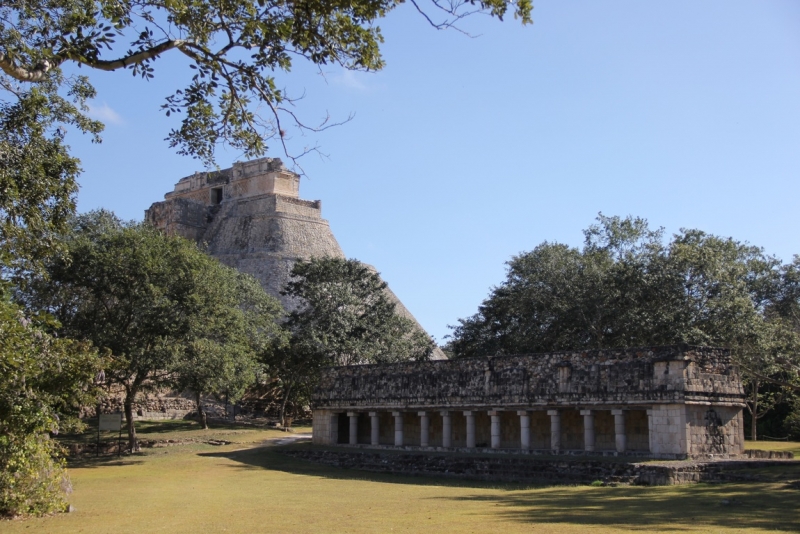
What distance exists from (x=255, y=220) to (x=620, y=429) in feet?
159

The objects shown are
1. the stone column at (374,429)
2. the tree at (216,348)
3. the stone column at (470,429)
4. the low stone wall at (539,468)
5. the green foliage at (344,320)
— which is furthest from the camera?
the green foliage at (344,320)

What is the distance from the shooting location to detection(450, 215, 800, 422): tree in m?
30.2

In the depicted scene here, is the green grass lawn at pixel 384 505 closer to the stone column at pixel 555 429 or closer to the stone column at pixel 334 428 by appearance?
the stone column at pixel 555 429

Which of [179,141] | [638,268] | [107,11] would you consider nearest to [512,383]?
[638,268]

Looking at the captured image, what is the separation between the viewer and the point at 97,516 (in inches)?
510

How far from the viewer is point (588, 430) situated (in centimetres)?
2169

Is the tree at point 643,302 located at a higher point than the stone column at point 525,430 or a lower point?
higher

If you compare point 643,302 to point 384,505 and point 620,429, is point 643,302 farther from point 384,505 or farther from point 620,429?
point 384,505

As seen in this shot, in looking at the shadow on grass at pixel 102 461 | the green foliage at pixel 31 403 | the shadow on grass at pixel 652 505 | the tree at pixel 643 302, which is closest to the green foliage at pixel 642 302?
the tree at pixel 643 302

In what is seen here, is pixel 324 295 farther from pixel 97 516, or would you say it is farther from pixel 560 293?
pixel 97 516

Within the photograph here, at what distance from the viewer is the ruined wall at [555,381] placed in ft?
65.3

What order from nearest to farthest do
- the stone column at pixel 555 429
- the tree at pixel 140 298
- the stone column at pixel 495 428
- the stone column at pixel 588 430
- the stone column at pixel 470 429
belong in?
the stone column at pixel 588 430 → the stone column at pixel 555 429 → the stone column at pixel 495 428 → the stone column at pixel 470 429 → the tree at pixel 140 298

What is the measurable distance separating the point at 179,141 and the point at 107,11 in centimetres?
231

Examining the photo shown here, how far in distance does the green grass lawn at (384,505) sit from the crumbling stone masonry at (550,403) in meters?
3.80
